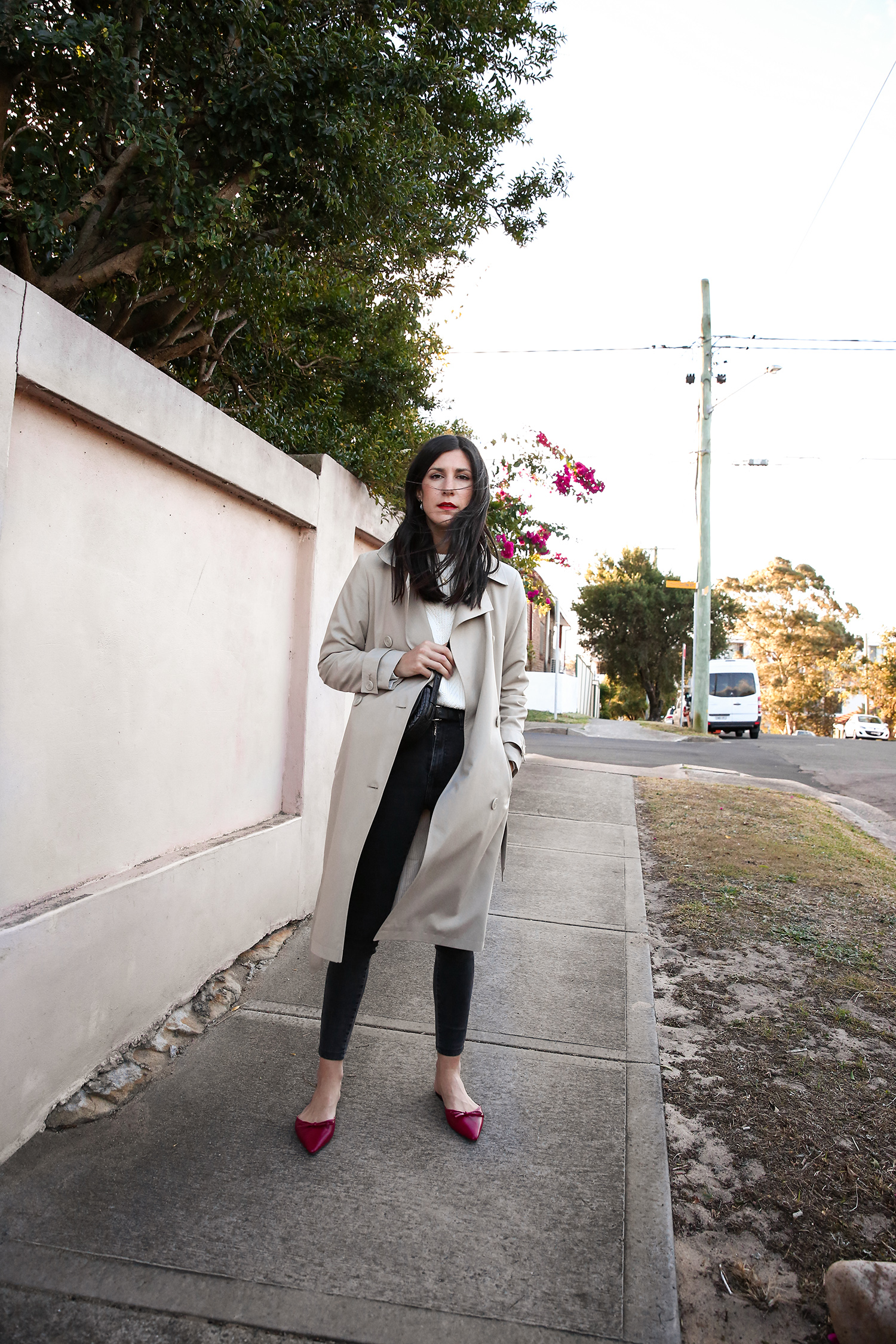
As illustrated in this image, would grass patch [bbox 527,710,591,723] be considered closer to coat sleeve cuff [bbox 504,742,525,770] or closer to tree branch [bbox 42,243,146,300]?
tree branch [bbox 42,243,146,300]

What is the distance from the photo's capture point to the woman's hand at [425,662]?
227cm

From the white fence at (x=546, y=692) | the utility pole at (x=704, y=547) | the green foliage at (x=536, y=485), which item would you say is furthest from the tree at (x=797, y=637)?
the green foliage at (x=536, y=485)

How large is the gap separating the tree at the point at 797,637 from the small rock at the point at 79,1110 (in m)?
45.5

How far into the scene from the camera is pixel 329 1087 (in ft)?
7.81

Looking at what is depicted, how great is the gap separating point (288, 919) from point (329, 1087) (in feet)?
5.31

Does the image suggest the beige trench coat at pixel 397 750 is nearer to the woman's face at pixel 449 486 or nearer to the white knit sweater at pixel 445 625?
the white knit sweater at pixel 445 625

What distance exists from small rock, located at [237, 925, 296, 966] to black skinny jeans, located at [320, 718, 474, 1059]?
1.22 m

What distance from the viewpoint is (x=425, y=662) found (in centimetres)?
227

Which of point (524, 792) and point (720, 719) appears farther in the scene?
point (720, 719)

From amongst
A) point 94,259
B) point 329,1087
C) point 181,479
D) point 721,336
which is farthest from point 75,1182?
point 721,336

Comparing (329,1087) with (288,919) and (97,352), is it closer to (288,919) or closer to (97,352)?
(288,919)

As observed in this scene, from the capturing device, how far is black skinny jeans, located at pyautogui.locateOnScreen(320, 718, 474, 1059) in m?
2.30

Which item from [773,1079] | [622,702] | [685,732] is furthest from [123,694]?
[622,702]

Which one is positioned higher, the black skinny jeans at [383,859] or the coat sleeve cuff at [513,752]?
the coat sleeve cuff at [513,752]
